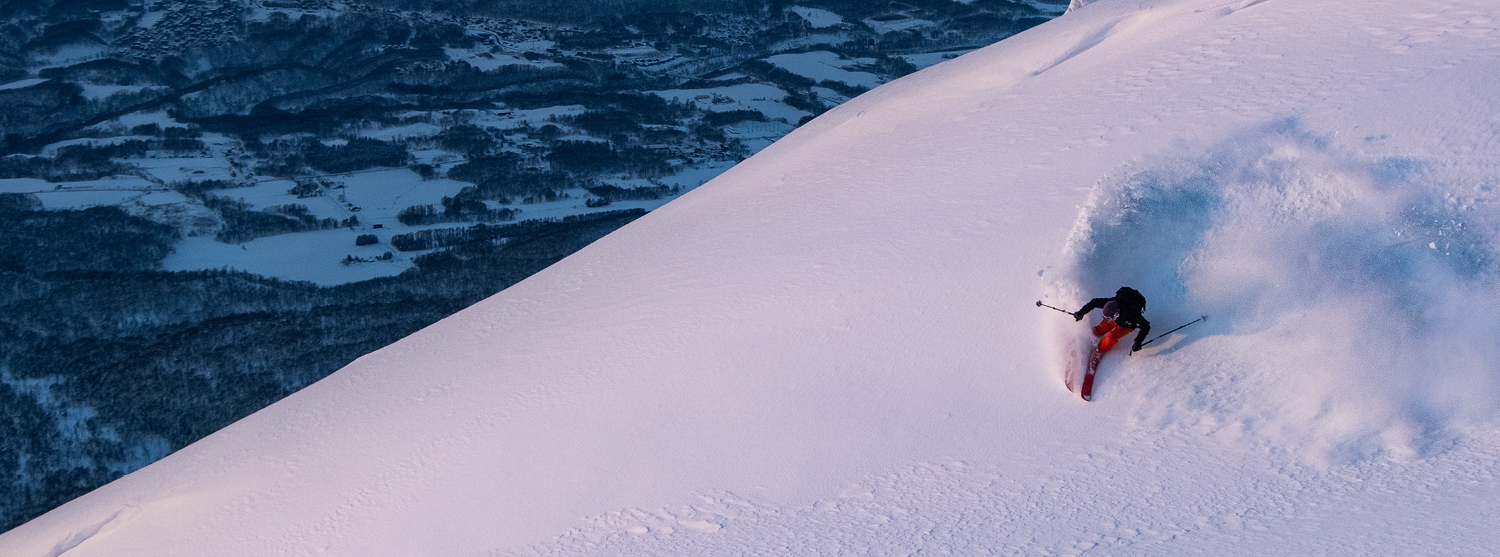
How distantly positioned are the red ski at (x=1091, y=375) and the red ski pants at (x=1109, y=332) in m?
0.08

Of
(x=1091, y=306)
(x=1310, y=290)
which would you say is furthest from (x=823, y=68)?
(x=1091, y=306)

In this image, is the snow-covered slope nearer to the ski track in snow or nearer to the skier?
the ski track in snow

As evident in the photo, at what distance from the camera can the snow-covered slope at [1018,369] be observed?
305 inches

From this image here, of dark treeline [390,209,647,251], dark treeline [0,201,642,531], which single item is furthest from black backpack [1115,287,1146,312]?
dark treeline [390,209,647,251]

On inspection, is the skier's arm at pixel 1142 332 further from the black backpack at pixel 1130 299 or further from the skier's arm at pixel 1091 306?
the skier's arm at pixel 1091 306

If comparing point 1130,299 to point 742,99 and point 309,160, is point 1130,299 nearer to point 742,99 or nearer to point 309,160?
point 309,160

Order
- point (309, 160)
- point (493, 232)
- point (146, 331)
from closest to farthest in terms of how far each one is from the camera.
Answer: point (146, 331), point (493, 232), point (309, 160)

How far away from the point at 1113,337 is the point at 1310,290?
198 centimetres

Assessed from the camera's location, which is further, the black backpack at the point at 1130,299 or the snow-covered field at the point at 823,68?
the snow-covered field at the point at 823,68

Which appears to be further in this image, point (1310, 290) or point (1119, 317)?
point (1310, 290)

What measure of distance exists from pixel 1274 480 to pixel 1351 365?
164 cm

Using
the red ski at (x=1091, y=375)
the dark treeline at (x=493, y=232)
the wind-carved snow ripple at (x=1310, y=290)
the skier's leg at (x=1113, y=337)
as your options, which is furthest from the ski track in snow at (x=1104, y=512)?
the dark treeline at (x=493, y=232)

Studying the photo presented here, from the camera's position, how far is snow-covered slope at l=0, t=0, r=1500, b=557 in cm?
776

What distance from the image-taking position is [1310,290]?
9062mm
